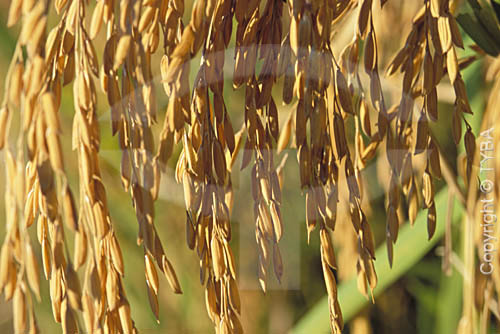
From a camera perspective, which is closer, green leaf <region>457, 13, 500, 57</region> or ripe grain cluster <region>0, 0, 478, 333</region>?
ripe grain cluster <region>0, 0, 478, 333</region>

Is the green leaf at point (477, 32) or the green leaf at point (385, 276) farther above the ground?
the green leaf at point (477, 32)

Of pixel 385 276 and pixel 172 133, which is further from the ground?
pixel 172 133

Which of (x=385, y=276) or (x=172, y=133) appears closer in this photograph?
(x=172, y=133)

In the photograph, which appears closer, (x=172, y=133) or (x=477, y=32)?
(x=172, y=133)

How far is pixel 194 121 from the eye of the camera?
417 mm

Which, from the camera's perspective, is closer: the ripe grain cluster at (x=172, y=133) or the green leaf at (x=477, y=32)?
the ripe grain cluster at (x=172, y=133)

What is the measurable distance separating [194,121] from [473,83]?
1.44 feet

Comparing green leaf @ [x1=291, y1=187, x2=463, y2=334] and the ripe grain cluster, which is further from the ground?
the ripe grain cluster

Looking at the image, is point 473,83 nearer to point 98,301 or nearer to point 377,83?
point 377,83

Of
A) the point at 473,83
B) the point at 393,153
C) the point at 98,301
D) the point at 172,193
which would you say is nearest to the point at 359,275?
the point at 393,153

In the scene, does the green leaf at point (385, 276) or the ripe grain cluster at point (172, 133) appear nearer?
the ripe grain cluster at point (172, 133)

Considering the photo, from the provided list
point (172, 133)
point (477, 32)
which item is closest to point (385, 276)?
point (477, 32)

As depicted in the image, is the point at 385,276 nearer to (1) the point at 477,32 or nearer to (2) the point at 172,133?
(1) the point at 477,32

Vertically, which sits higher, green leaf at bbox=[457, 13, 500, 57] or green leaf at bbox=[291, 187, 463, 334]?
green leaf at bbox=[457, 13, 500, 57]
